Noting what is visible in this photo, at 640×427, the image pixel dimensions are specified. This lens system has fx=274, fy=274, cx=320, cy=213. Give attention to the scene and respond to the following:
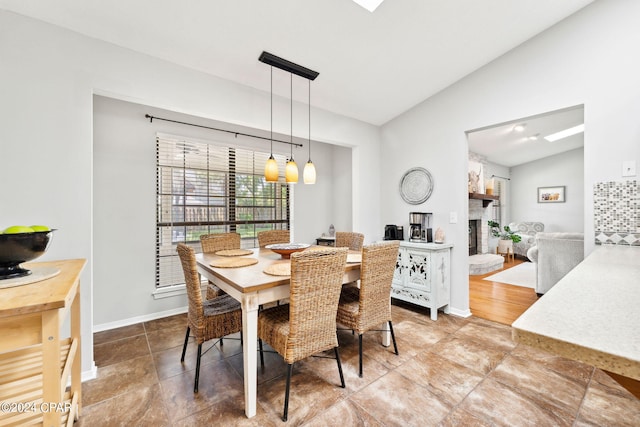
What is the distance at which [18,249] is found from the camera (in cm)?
115

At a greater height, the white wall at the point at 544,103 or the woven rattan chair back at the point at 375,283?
the white wall at the point at 544,103

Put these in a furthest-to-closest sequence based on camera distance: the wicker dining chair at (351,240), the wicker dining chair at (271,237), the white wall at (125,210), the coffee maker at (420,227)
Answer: the coffee maker at (420,227)
the wicker dining chair at (271,237)
the wicker dining chair at (351,240)
the white wall at (125,210)

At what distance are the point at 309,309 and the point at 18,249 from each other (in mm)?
1384

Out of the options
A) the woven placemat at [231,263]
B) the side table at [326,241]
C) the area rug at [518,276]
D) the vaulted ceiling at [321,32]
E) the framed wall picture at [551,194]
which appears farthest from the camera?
the framed wall picture at [551,194]

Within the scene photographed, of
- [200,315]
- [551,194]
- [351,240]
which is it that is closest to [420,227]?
[351,240]

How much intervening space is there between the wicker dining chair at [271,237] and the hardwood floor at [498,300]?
7.96ft

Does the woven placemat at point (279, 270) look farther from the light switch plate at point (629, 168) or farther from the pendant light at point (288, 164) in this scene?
the light switch plate at point (629, 168)

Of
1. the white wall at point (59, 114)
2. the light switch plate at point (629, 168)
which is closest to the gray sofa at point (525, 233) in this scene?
the light switch plate at point (629, 168)

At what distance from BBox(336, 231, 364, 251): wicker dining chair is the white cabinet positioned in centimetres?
66

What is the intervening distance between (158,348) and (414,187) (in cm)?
333

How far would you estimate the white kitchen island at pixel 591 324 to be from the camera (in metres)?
0.55

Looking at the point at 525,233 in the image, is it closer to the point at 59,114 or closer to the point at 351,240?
the point at 351,240

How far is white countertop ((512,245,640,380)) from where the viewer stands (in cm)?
55

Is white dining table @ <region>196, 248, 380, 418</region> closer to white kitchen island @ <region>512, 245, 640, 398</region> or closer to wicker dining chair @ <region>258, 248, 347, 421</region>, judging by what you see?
wicker dining chair @ <region>258, 248, 347, 421</region>
